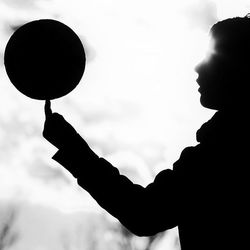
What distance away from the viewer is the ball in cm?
316

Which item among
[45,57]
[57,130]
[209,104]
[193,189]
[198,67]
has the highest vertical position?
[45,57]

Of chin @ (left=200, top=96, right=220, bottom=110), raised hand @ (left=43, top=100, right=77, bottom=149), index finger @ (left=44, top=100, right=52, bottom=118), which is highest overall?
chin @ (left=200, top=96, right=220, bottom=110)

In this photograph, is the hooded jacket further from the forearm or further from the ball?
the ball

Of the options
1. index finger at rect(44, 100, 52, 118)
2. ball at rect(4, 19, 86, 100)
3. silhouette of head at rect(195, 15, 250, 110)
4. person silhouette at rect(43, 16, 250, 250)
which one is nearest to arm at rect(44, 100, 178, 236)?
person silhouette at rect(43, 16, 250, 250)

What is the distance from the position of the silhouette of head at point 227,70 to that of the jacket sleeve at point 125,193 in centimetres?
66

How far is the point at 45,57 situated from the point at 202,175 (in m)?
1.60

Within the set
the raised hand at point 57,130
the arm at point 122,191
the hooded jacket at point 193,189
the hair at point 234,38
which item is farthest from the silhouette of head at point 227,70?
the raised hand at point 57,130

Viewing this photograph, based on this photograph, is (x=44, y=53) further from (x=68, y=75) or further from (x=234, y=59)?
(x=234, y=59)

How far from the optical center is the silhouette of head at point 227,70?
2898mm

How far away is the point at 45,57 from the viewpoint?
329 cm

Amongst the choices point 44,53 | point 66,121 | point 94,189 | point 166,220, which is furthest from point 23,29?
point 166,220

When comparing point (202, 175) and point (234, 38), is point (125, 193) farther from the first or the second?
point (234, 38)

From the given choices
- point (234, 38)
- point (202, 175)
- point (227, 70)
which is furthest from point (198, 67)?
point (202, 175)

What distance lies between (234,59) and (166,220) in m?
1.32
